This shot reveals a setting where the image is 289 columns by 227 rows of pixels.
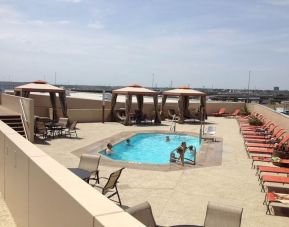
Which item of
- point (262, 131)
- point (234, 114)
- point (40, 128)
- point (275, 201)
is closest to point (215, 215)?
point (275, 201)

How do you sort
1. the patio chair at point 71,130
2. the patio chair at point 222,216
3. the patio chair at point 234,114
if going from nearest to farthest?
1. the patio chair at point 222,216
2. the patio chair at point 71,130
3. the patio chair at point 234,114

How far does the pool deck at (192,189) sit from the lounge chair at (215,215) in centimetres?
Result: 168

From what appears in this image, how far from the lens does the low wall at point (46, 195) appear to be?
2740mm

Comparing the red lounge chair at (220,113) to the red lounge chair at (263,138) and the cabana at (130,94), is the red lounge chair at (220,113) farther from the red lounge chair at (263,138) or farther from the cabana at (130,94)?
the red lounge chair at (263,138)

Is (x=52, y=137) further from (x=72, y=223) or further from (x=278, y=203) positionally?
(x=72, y=223)

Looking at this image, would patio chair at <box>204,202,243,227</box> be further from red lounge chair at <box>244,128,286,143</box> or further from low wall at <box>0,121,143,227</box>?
red lounge chair at <box>244,128,286,143</box>

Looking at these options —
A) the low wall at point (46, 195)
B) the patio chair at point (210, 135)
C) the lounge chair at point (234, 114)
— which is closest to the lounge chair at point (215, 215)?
the low wall at point (46, 195)

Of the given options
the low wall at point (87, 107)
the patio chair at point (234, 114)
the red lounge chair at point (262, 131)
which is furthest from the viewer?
the patio chair at point (234, 114)

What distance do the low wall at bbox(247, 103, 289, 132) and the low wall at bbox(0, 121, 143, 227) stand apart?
13.8 m

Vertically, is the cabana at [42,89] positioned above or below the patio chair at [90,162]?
above

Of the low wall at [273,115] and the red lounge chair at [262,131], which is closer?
the low wall at [273,115]

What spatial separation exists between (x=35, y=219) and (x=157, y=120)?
19865mm

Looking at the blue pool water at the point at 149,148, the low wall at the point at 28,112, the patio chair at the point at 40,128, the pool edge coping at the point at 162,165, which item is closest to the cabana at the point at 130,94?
the pool edge coping at the point at 162,165

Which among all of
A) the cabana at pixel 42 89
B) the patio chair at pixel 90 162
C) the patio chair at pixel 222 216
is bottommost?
the patio chair at pixel 90 162
